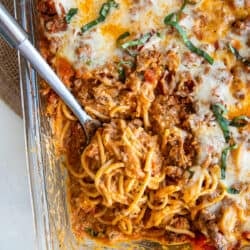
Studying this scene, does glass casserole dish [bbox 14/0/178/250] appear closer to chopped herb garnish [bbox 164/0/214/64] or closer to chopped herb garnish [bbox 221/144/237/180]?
chopped herb garnish [bbox 221/144/237/180]

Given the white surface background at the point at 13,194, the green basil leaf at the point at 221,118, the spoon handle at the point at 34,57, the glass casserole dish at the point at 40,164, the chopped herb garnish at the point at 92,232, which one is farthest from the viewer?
the white surface background at the point at 13,194

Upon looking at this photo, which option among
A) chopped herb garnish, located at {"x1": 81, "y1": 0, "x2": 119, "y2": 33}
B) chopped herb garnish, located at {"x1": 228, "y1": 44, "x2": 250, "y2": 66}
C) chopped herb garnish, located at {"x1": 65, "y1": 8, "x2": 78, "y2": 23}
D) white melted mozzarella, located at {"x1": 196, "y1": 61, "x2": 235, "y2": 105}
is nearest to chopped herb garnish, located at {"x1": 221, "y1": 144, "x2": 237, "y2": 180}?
white melted mozzarella, located at {"x1": 196, "y1": 61, "x2": 235, "y2": 105}

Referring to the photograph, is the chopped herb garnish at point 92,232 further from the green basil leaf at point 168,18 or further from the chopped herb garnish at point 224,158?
the green basil leaf at point 168,18

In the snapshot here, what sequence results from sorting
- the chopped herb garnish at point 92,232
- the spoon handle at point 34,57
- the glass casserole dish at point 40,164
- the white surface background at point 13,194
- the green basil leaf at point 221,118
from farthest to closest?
the white surface background at point 13,194, the chopped herb garnish at point 92,232, the glass casserole dish at point 40,164, the green basil leaf at point 221,118, the spoon handle at point 34,57

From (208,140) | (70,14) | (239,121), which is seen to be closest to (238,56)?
(239,121)

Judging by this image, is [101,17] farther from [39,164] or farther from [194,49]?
[39,164]

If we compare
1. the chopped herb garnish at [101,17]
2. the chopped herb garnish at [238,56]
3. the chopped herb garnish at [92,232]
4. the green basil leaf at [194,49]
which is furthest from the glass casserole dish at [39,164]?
the chopped herb garnish at [238,56]

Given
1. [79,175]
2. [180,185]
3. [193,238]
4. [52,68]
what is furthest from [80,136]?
[193,238]
